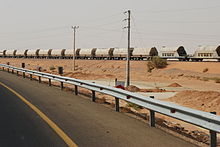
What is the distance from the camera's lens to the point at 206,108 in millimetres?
15883

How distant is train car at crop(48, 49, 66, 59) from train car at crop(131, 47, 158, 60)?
1122 inches

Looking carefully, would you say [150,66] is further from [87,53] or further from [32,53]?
[32,53]

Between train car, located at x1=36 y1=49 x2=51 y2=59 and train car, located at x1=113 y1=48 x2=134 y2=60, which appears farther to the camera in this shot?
train car, located at x1=36 y1=49 x2=51 y2=59

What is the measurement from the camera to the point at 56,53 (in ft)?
328

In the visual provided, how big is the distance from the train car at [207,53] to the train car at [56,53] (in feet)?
144

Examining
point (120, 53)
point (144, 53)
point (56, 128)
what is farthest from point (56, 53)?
point (56, 128)

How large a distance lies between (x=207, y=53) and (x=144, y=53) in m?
15.5

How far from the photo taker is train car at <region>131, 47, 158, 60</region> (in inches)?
2987

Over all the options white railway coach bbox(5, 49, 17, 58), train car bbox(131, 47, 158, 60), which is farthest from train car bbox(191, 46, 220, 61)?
white railway coach bbox(5, 49, 17, 58)

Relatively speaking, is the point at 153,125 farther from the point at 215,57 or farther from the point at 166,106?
the point at 215,57

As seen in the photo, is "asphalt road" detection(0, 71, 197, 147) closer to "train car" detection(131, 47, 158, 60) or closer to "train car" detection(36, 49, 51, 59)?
"train car" detection(131, 47, 158, 60)

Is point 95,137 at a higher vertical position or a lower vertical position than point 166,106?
lower

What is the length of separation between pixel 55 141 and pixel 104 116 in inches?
119

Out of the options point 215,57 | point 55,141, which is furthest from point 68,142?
point 215,57
